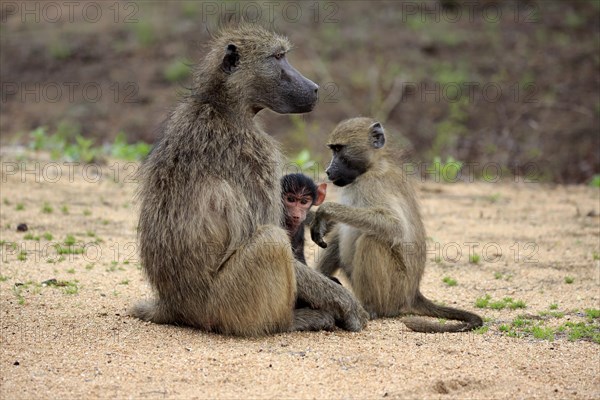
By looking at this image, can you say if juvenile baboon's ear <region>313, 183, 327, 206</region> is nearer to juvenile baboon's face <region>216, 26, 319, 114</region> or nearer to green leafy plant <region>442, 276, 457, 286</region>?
juvenile baboon's face <region>216, 26, 319, 114</region>

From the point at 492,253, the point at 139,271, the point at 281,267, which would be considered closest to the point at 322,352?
the point at 281,267

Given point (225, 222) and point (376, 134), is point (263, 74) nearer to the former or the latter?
point (225, 222)

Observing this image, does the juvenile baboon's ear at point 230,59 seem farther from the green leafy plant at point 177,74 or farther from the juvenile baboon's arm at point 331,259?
the green leafy plant at point 177,74

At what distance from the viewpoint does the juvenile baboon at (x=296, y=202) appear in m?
5.81

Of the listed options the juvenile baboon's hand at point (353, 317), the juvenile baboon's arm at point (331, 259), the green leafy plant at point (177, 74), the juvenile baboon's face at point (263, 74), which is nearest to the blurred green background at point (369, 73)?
the green leafy plant at point (177, 74)

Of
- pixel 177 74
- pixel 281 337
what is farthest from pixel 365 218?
pixel 177 74

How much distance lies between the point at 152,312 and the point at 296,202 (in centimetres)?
A: 119

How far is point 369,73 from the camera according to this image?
1420 cm

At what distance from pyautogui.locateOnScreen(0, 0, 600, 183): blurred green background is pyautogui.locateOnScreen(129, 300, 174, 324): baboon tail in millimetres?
5917

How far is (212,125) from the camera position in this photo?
5.12 meters

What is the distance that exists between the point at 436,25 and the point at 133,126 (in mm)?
5739

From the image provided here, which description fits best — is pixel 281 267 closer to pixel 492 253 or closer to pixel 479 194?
pixel 492 253

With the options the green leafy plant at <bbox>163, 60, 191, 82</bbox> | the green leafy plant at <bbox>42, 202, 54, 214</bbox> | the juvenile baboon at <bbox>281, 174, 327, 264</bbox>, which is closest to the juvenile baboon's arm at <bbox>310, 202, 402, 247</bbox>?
the juvenile baboon at <bbox>281, 174, 327, 264</bbox>

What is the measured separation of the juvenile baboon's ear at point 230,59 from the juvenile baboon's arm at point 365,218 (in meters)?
1.11
